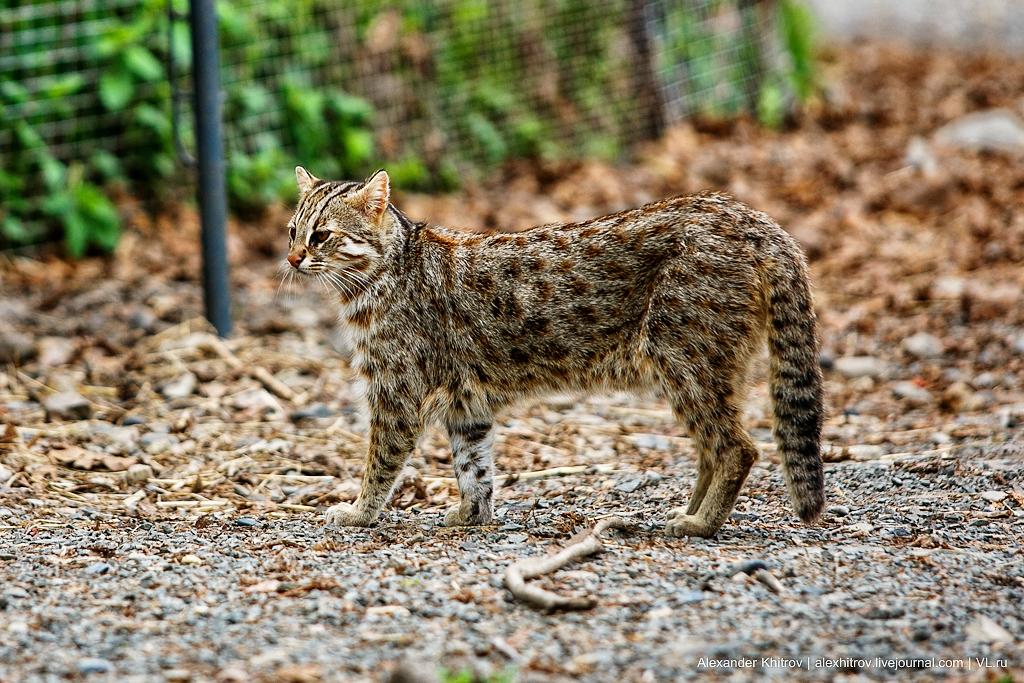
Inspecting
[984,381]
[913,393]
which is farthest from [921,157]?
[913,393]

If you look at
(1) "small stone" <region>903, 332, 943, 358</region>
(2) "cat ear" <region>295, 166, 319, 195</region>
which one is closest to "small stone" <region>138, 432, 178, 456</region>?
(2) "cat ear" <region>295, 166, 319, 195</region>

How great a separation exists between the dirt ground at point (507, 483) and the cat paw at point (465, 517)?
0.27 feet

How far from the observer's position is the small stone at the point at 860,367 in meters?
6.79

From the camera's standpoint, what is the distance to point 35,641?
11.1 ft

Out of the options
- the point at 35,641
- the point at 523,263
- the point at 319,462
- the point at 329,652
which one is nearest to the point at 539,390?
the point at 523,263

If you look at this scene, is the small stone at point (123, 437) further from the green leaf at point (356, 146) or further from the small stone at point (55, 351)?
the green leaf at point (356, 146)

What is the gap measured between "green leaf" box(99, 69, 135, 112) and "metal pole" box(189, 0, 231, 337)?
156cm

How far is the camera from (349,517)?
467 centimetres

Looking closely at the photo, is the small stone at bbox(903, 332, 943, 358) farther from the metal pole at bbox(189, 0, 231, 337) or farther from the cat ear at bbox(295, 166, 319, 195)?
the metal pole at bbox(189, 0, 231, 337)

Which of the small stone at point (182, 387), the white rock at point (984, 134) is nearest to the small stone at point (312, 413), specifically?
the small stone at point (182, 387)

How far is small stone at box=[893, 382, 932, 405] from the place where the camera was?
6312mm

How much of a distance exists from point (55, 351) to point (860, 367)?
5.00m

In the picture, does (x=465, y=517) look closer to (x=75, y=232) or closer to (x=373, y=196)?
(x=373, y=196)

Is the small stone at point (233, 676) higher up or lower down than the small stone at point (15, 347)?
lower down
